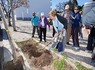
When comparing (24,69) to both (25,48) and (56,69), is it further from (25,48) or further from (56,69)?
(25,48)

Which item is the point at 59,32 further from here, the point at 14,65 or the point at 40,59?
the point at 14,65

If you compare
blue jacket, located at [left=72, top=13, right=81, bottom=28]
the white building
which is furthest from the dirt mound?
the white building

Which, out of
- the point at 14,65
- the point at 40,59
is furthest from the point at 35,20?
the point at 14,65

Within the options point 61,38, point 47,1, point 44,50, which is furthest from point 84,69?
point 47,1

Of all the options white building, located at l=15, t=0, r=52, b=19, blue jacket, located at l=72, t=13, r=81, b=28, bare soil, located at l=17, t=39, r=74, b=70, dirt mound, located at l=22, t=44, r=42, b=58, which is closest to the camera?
bare soil, located at l=17, t=39, r=74, b=70

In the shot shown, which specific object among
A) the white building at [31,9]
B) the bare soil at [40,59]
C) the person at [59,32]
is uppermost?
the white building at [31,9]

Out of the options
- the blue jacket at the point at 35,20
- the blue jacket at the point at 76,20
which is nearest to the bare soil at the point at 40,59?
the blue jacket at the point at 76,20

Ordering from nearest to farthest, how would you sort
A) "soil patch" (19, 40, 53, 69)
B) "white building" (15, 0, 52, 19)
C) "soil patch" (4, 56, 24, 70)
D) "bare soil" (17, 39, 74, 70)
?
"soil patch" (4, 56, 24, 70)
"bare soil" (17, 39, 74, 70)
"soil patch" (19, 40, 53, 69)
"white building" (15, 0, 52, 19)

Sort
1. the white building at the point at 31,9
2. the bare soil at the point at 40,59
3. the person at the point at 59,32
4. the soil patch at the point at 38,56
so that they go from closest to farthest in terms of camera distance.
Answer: the bare soil at the point at 40,59, the soil patch at the point at 38,56, the person at the point at 59,32, the white building at the point at 31,9

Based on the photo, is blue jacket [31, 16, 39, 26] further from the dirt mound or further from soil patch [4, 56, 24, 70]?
soil patch [4, 56, 24, 70]

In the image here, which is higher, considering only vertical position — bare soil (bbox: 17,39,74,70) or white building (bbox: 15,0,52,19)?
white building (bbox: 15,0,52,19)

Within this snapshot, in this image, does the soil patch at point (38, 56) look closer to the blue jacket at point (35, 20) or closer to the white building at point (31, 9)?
the blue jacket at point (35, 20)

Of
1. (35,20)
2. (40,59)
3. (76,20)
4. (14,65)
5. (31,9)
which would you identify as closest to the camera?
(14,65)

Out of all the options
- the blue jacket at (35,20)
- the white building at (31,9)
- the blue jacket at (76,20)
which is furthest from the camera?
the white building at (31,9)
